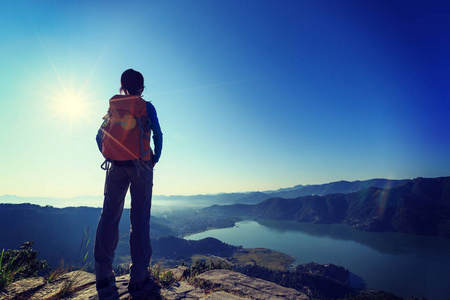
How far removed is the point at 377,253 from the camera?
7881 cm

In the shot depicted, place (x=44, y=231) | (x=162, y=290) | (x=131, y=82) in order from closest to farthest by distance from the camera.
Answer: (x=162, y=290)
(x=131, y=82)
(x=44, y=231)

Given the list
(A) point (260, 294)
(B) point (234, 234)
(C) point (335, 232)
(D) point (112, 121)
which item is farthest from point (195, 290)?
(C) point (335, 232)

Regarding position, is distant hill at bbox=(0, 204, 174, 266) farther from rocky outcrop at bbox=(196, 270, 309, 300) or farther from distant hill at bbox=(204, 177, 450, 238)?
distant hill at bbox=(204, 177, 450, 238)

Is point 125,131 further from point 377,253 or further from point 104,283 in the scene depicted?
point 377,253

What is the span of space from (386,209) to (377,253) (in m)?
59.0

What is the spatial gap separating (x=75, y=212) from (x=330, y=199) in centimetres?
17104

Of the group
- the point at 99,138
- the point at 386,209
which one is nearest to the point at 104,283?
the point at 99,138

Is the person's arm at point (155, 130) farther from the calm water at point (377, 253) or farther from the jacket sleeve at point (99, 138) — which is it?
the calm water at point (377, 253)

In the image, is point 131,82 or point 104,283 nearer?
point 104,283

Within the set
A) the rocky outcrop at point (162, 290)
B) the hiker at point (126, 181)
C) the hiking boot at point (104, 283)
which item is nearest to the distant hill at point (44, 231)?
the rocky outcrop at point (162, 290)

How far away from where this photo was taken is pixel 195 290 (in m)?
2.09

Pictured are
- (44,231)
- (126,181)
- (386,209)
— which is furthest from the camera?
(386,209)

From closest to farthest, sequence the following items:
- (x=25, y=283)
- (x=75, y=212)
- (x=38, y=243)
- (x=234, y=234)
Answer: (x=25, y=283) → (x=38, y=243) → (x=75, y=212) → (x=234, y=234)

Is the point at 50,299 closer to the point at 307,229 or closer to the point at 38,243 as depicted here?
the point at 38,243
